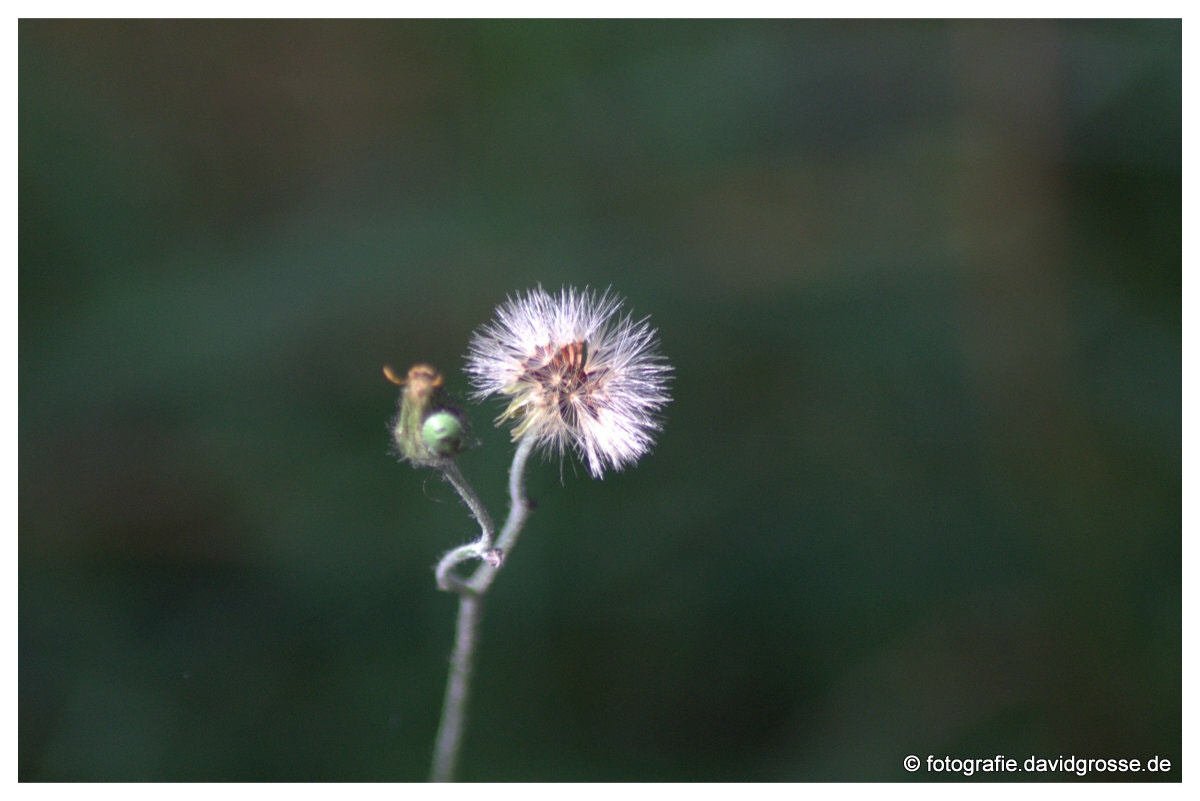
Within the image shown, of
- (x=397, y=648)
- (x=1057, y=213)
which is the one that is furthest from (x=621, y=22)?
(x=397, y=648)

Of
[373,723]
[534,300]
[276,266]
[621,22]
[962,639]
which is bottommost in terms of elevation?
[373,723]

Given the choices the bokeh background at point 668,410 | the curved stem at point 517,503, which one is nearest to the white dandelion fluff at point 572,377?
the curved stem at point 517,503

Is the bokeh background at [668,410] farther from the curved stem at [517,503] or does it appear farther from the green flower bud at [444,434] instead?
the green flower bud at [444,434]

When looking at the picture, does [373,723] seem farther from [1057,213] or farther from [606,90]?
[1057,213]

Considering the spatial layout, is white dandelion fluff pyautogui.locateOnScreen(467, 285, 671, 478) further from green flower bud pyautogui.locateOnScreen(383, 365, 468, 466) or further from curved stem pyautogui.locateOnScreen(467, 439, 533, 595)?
green flower bud pyautogui.locateOnScreen(383, 365, 468, 466)

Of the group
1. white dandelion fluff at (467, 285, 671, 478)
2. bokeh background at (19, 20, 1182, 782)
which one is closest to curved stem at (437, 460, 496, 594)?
white dandelion fluff at (467, 285, 671, 478)

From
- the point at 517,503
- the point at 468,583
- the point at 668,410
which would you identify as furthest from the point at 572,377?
the point at 668,410

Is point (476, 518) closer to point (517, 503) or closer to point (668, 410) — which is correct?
point (517, 503)
